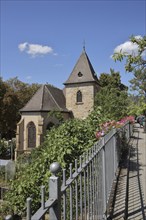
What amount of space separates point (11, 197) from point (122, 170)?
3442 mm

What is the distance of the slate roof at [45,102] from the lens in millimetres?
34875

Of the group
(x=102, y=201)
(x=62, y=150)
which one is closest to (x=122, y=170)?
(x=62, y=150)

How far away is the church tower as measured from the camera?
121ft

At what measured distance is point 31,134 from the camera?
3566 centimetres

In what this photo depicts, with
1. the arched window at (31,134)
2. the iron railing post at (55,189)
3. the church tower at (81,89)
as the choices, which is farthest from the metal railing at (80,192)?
the church tower at (81,89)

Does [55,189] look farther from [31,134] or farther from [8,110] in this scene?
[8,110]

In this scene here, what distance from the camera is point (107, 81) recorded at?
162 ft

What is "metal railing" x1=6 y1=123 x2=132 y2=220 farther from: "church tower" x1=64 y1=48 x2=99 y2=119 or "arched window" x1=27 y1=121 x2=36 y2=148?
"church tower" x1=64 y1=48 x2=99 y2=119

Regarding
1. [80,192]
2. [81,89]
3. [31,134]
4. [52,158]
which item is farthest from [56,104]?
[80,192]

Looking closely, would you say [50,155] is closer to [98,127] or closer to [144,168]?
[98,127]

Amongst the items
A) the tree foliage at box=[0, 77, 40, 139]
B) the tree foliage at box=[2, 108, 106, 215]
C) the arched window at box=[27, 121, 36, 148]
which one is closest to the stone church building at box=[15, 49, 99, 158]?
the arched window at box=[27, 121, 36, 148]

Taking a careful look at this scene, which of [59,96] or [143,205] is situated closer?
[143,205]

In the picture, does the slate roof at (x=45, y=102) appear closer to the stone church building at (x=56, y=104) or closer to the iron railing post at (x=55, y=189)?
the stone church building at (x=56, y=104)

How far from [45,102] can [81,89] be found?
17.7 ft
